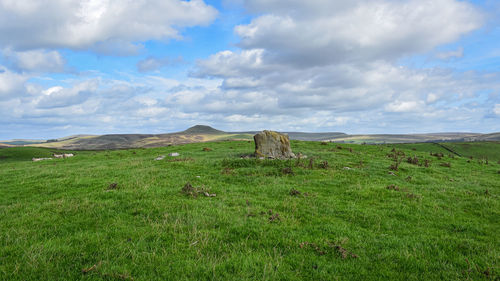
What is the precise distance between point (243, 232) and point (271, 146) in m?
20.6

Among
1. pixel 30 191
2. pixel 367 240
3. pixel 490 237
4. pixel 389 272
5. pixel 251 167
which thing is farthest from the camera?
pixel 251 167

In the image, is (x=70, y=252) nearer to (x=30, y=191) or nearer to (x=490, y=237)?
(x=30, y=191)

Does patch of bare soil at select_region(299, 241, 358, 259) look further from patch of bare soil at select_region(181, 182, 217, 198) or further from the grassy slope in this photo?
patch of bare soil at select_region(181, 182, 217, 198)

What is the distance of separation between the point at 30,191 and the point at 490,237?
70.9 ft

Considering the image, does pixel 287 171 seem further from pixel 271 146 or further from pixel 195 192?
pixel 271 146

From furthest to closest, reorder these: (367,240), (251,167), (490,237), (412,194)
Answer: (251,167) < (412,194) < (490,237) < (367,240)

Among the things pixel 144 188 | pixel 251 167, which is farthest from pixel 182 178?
pixel 251 167

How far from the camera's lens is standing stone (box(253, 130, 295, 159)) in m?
28.5

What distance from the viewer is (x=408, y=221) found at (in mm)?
10312

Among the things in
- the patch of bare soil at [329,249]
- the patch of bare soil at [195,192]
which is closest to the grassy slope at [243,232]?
the patch of bare soil at [329,249]

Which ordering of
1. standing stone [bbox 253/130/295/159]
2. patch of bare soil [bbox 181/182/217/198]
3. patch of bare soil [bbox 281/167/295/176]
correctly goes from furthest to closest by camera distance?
standing stone [bbox 253/130/295/159], patch of bare soil [bbox 281/167/295/176], patch of bare soil [bbox 181/182/217/198]

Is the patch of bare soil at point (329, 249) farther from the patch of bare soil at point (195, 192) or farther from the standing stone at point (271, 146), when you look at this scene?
the standing stone at point (271, 146)

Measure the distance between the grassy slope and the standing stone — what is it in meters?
12.6

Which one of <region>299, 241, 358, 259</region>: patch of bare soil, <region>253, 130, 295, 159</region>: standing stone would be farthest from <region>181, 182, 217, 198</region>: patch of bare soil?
<region>253, 130, 295, 159</region>: standing stone
